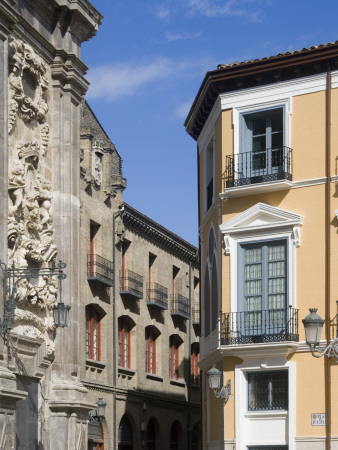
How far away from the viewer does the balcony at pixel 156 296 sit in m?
44.3

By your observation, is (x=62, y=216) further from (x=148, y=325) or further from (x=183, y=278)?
(x=183, y=278)

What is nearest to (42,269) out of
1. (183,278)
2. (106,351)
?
(106,351)

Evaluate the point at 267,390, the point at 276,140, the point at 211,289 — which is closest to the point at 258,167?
the point at 276,140

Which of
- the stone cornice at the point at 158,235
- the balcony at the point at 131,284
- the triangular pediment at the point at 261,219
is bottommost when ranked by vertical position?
the balcony at the point at 131,284

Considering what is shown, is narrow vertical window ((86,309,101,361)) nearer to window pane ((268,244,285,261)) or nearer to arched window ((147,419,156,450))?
arched window ((147,419,156,450))

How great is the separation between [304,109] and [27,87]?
31.4ft

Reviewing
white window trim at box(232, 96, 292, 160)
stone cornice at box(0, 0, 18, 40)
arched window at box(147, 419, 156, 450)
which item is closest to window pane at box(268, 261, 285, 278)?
white window trim at box(232, 96, 292, 160)

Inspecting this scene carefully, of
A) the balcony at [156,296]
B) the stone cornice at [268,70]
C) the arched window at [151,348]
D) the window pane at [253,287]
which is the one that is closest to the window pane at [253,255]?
the window pane at [253,287]

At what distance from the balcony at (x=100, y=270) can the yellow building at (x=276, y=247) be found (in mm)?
8409

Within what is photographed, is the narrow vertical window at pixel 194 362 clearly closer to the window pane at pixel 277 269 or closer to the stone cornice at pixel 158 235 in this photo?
the stone cornice at pixel 158 235

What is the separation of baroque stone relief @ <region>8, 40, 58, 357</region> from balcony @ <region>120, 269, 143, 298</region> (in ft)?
60.5

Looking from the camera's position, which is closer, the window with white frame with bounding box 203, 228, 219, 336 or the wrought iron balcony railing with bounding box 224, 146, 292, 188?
the wrought iron balcony railing with bounding box 224, 146, 292, 188

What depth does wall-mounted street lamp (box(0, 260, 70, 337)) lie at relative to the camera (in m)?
20.2

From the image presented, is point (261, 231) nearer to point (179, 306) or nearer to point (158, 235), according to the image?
point (158, 235)
